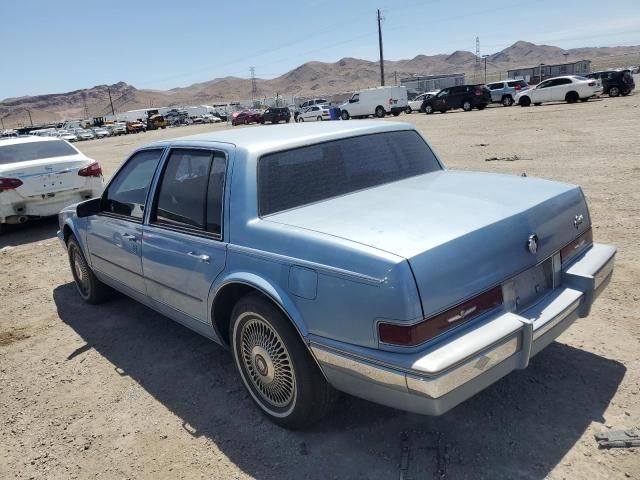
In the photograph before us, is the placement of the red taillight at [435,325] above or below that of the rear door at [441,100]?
below

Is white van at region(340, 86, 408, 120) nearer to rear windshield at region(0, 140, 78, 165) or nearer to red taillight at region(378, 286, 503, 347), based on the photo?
rear windshield at region(0, 140, 78, 165)

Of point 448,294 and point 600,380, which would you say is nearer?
point 448,294

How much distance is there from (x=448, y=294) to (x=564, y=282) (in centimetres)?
108

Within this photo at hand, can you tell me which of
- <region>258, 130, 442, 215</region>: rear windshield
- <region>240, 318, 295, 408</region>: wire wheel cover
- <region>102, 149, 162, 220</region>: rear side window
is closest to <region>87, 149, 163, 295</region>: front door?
<region>102, 149, 162, 220</region>: rear side window

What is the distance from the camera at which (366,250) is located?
7.72 ft

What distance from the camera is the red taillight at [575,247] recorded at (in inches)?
120

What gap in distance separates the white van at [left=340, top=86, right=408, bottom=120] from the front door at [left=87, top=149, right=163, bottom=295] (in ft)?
108

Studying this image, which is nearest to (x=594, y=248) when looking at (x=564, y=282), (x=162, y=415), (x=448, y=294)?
(x=564, y=282)

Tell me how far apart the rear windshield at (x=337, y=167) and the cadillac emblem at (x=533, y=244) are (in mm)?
1151

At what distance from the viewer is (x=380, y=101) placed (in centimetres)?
3584

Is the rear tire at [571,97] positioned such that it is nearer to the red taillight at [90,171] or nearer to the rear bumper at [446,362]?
the red taillight at [90,171]

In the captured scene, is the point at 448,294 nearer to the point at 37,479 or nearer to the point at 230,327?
the point at 230,327

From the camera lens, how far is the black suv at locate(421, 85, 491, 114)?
31.9 metres

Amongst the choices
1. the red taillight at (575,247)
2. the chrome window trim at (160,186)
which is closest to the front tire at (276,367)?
the chrome window trim at (160,186)
